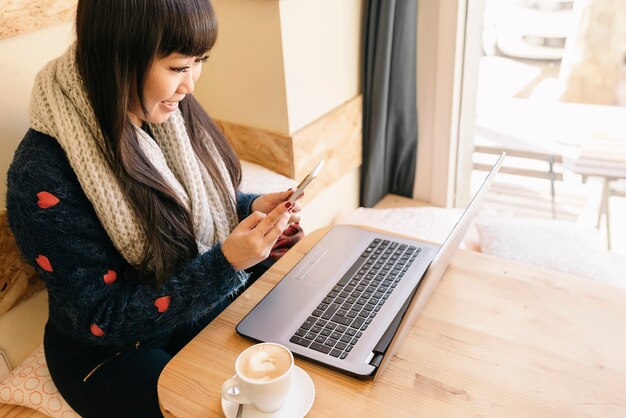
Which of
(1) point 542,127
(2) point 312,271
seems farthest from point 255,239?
(1) point 542,127

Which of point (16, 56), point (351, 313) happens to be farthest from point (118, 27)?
point (351, 313)

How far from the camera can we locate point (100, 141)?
1.09 metres

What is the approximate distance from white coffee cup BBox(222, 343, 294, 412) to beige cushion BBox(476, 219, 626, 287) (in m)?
1.17

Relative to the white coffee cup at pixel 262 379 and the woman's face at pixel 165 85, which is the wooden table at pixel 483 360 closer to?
the white coffee cup at pixel 262 379

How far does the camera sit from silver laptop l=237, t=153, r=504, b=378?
0.94 m

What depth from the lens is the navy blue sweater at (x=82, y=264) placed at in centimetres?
103

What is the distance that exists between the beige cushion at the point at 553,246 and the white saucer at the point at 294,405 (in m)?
1.12

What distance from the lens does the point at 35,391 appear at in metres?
1.29

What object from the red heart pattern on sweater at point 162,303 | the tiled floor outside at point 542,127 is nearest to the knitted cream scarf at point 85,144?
the red heart pattern on sweater at point 162,303

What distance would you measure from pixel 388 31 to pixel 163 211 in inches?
49.9

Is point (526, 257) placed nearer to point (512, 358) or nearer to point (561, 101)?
point (561, 101)

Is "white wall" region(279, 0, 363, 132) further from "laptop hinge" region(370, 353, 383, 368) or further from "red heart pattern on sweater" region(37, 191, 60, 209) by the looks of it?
"laptop hinge" region(370, 353, 383, 368)

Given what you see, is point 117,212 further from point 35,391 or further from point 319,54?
point 319,54

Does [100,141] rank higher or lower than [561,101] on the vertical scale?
higher
